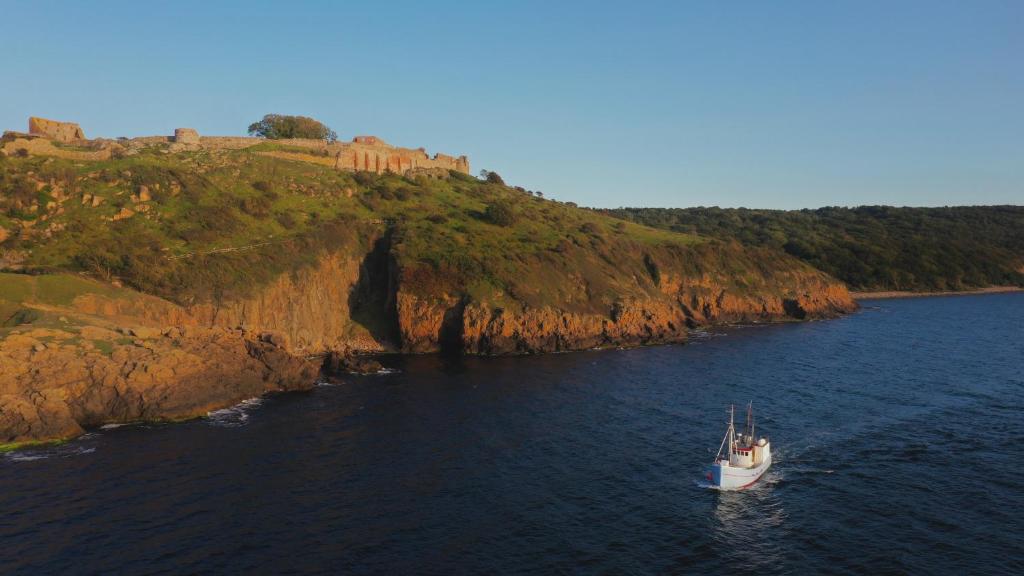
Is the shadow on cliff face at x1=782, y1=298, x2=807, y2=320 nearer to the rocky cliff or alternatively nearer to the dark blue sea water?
the rocky cliff

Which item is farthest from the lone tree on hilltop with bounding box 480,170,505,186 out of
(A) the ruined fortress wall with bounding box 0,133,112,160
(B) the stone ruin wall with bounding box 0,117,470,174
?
(A) the ruined fortress wall with bounding box 0,133,112,160

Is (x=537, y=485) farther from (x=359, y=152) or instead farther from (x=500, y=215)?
(x=359, y=152)

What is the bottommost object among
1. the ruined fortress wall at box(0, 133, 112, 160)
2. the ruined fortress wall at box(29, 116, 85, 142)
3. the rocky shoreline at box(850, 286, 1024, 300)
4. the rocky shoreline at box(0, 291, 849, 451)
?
the rocky shoreline at box(0, 291, 849, 451)

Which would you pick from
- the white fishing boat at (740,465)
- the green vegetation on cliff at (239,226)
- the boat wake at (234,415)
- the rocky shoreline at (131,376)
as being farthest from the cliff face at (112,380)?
the white fishing boat at (740,465)

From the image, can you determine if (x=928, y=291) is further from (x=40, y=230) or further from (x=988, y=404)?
(x=40, y=230)

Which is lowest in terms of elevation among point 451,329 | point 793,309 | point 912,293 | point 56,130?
point 451,329

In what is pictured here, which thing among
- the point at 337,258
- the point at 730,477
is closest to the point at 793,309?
the point at 337,258

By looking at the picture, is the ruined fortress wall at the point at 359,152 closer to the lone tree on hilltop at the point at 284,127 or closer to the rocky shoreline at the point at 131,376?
the lone tree on hilltop at the point at 284,127
